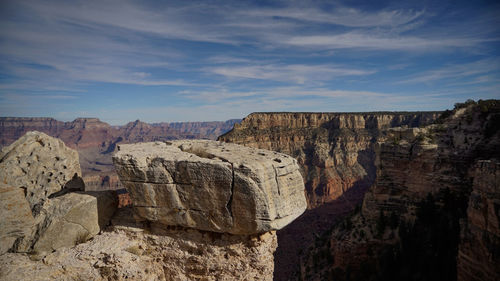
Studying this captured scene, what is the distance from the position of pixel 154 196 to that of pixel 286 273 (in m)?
27.9

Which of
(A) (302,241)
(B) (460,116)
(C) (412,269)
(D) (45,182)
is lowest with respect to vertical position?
(A) (302,241)

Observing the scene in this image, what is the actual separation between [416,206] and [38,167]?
23905 mm

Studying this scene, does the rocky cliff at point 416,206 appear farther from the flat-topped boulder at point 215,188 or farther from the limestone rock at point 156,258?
the limestone rock at point 156,258

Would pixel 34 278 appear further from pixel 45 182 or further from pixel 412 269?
pixel 412 269

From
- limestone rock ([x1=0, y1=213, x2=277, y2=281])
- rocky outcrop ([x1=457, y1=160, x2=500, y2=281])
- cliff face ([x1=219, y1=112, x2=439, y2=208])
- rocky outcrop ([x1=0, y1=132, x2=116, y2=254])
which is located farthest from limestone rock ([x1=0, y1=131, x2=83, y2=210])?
cliff face ([x1=219, y1=112, x2=439, y2=208])

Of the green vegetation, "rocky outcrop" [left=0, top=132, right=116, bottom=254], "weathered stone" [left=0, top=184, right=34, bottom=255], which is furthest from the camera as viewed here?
the green vegetation

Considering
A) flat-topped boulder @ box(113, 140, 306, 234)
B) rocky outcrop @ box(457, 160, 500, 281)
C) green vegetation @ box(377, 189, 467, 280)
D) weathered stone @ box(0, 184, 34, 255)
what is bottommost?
green vegetation @ box(377, 189, 467, 280)

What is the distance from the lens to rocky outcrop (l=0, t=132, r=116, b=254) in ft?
25.4

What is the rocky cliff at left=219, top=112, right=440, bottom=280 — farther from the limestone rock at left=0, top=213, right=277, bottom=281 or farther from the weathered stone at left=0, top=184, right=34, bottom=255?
the weathered stone at left=0, top=184, right=34, bottom=255

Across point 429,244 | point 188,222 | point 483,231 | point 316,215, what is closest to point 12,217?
point 188,222

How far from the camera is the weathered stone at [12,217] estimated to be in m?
7.63

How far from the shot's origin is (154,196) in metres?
7.37

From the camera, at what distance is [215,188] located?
6.72 m

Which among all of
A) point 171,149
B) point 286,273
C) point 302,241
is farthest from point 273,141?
point 171,149
